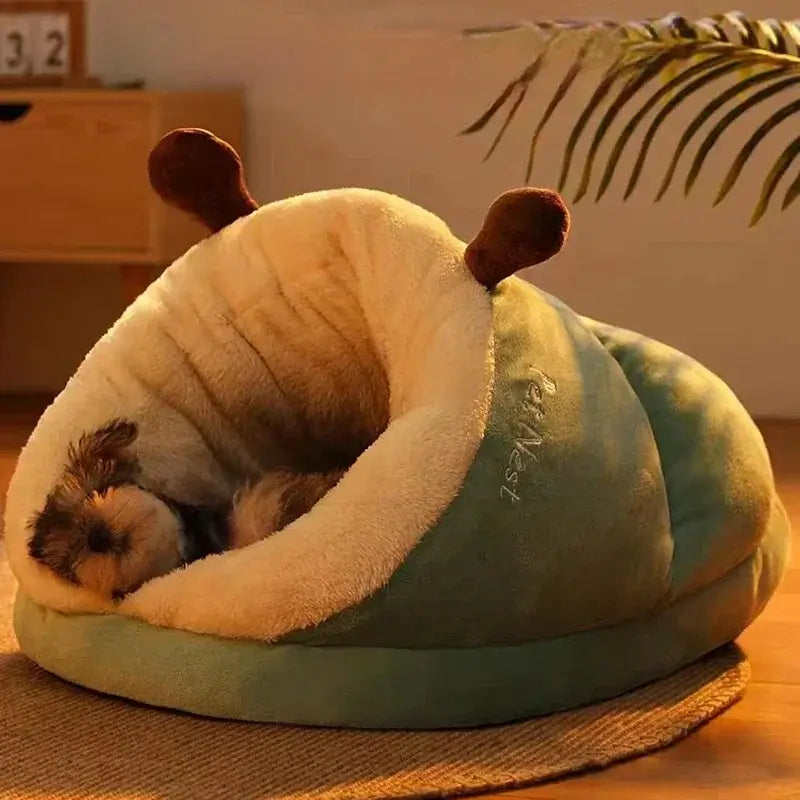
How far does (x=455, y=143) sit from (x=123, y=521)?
69.0 inches

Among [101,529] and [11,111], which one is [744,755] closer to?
[101,529]

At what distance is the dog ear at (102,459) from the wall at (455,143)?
163cm

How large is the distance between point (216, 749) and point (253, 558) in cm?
15

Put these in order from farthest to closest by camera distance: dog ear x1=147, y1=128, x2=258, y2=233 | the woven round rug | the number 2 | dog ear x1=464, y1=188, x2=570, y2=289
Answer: the number 2
dog ear x1=147, y1=128, x2=258, y2=233
dog ear x1=464, y1=188, x2=570, y2=289
the woven round rug

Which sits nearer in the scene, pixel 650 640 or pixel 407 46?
pixel 650 640

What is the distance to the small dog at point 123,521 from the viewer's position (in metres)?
1.11

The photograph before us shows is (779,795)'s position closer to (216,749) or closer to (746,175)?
(216,749)

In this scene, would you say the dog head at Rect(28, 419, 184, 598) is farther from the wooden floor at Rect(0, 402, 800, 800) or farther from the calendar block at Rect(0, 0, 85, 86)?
the calendar block at Rect(0, 0, 85, 86)

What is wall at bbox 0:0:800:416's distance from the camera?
265 cm

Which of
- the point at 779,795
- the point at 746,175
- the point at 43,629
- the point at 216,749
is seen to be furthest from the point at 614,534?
the point at 746,175

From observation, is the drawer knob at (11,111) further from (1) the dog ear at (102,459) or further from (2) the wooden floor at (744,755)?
(2) the wooden floor at (744,755)

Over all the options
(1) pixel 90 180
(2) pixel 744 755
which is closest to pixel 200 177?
(2) pixel 744 755

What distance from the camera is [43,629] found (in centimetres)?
118

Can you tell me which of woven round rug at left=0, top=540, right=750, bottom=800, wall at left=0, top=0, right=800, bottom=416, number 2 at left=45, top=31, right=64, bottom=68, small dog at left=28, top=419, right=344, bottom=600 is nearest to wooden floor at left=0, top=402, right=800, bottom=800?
woven round rug at left=0, top=540, right=750, bottom=800
